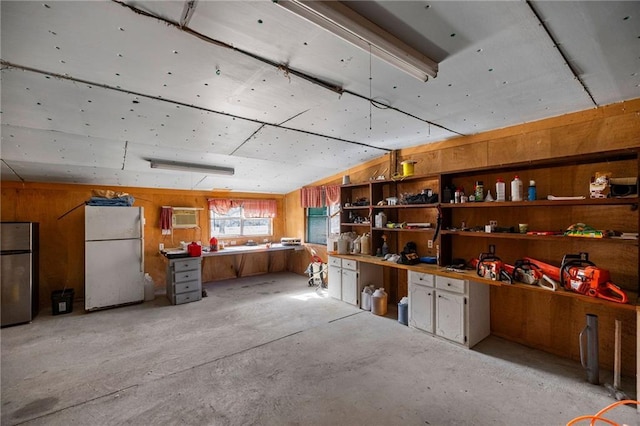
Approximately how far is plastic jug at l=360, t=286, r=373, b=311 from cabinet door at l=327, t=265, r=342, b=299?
1.67 ft

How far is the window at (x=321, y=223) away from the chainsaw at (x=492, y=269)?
3239 mm

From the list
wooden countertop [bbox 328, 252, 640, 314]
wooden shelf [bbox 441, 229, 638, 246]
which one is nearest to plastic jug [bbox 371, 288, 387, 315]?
wooden countertop [bbox 328, 252, 640, 314]

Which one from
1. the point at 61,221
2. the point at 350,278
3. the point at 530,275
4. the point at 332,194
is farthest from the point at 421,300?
the point at 61,221

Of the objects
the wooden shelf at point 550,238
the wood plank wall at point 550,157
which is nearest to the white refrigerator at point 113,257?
the wooden shelf at point 550,238

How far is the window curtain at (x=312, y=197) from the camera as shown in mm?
6164

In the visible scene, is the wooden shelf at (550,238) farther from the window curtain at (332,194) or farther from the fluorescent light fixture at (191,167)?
the fluorescent light fixture at (191,167)

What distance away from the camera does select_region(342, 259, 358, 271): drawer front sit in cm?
451

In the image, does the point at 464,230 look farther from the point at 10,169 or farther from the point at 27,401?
the point at 10,169

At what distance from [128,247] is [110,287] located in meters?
0.70

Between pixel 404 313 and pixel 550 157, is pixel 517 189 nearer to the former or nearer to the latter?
pixel 550 157

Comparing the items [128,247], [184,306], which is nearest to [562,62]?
[184,306]

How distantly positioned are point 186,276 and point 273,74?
4074 mm

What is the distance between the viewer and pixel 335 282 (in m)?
4.92

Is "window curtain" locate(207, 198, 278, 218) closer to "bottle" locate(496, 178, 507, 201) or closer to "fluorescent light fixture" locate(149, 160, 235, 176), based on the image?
"fluorescent light fixture" locate(149, 160, 235, 176)
